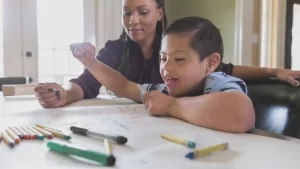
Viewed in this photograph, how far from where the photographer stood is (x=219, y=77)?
715 mm

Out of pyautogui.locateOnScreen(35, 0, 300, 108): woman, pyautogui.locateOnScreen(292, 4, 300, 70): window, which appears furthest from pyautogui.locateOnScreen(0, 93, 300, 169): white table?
pyautogui.locateOnScreen(292, 4, 300, 70): window

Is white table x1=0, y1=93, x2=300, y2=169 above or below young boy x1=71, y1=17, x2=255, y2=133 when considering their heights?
below

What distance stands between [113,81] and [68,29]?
1.34m

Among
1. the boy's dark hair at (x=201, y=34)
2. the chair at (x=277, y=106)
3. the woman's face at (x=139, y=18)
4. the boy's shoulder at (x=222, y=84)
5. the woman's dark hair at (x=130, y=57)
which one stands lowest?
the chair at (x=277, y=106)

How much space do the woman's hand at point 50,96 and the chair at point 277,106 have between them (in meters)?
0.49

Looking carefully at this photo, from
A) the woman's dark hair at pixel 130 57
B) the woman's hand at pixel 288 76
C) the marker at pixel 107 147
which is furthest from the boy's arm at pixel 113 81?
the marker at pixel 107 147

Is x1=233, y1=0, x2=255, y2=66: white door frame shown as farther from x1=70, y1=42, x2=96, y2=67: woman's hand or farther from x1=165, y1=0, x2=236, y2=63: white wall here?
x1=70, y1=42, x2=96, y2=67: woman's hand

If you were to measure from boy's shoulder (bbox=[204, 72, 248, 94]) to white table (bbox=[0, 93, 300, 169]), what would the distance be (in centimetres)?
12

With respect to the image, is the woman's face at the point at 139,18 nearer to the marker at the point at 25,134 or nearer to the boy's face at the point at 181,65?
the boy's face at the point at 181,65

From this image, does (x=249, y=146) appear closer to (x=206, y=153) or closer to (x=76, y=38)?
(x=206, y=153)

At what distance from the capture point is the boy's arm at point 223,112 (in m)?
0.53

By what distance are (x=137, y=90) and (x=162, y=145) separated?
0.51m

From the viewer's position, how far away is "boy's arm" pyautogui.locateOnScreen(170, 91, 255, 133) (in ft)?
1.74

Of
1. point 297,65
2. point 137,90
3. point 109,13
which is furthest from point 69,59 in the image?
point 297,65
